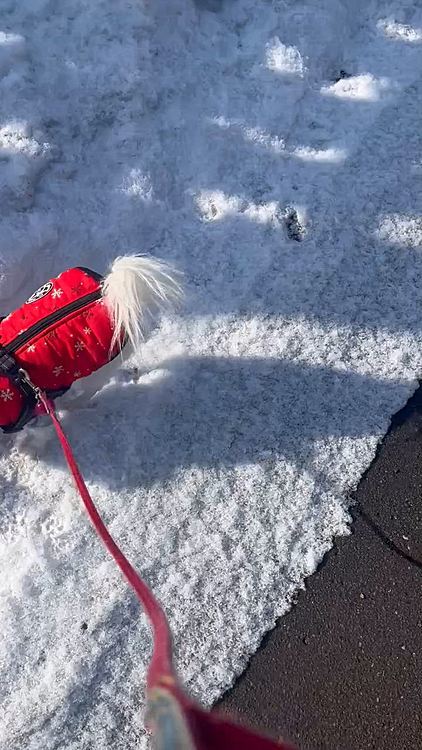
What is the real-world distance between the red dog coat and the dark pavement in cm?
119

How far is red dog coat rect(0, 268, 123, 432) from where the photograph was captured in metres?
2.47

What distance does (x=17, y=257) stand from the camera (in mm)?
3043

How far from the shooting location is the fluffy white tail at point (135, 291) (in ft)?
7.73

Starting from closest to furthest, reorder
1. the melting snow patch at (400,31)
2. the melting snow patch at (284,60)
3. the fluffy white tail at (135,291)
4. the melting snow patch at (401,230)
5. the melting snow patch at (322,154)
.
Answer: the fluffy white tail at (135,291), the melting snow patch at (401,230), the melting snow patch at (322,154), the melting snow patch at (284,60), the melting snow patch at (400,31)

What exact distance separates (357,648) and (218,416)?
3.41ft

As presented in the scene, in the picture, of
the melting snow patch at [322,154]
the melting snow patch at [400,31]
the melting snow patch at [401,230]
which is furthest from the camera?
the melting snow patch at [400,31]

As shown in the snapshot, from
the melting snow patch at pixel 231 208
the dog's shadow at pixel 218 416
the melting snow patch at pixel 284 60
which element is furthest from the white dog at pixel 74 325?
the melting snow patch at pixel 284 60

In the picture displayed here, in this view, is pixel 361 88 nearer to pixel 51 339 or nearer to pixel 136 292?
pixel 136 292

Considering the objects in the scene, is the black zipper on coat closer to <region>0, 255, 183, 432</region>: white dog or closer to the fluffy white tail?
<region>0, 255, 183, 432</region>: white dog

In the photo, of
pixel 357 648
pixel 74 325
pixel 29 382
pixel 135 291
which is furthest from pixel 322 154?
pixel 357 648

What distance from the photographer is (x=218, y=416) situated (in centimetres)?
292

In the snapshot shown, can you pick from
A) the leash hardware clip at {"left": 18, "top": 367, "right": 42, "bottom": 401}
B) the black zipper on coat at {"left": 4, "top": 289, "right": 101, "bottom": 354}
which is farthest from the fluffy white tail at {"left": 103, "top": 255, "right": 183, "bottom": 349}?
the leash hardware clip at {"left": 18, "top": 367, "right": 42, "bottom": 401}

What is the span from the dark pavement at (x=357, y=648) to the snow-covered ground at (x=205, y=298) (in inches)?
3.7

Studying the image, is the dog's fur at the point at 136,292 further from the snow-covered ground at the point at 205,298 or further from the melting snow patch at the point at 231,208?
the melting snow patch at the point at 231,208
